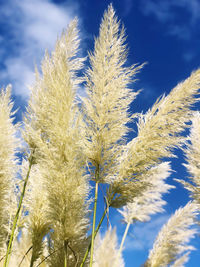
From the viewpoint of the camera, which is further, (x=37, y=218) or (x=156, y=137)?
(x=37, y=218)

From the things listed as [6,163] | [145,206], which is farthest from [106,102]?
[145,206]

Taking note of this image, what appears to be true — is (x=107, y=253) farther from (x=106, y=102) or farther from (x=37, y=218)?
(x=106, y=102)

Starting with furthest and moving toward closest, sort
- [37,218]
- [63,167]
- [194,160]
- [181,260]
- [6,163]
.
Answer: [181,260], [194,160], [37,218], [6,163], [63,167]

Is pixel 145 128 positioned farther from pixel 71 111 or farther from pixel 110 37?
pixel 110 37

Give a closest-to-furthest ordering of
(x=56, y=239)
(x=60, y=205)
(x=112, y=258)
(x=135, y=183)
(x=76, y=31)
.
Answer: (x=60, y=205) → (x=135, y=183) → (x=56, y=239) → (x=76, y=31) → (x=112, y=258)

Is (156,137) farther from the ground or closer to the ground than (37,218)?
farther from the ground

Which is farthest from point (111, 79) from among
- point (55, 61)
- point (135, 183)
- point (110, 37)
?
point (135, 183)

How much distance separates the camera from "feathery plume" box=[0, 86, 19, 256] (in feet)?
7.61

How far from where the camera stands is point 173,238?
392cm

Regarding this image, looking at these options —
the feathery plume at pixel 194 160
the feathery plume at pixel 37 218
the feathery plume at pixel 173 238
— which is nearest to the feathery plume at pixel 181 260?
the feathery plume at pixel 173 238

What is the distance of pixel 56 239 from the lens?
2182 mm

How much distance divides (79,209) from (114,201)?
0.28 metres

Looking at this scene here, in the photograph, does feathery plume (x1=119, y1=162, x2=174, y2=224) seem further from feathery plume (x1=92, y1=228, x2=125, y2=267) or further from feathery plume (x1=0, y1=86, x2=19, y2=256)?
feathery plume (x1=0, y1=86, x2=19, y2=256)

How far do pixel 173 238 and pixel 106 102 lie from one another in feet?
9.10
